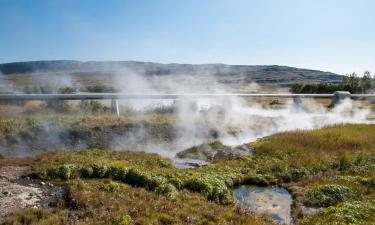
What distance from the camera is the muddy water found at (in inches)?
481

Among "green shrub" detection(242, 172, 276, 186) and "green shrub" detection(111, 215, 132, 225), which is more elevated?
"green shrub" detection(111, 215, 132, 225)

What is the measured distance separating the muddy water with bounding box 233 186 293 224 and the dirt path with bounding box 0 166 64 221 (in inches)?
224

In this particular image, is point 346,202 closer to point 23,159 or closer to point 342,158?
point 342,158

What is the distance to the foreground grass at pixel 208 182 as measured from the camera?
411 inches

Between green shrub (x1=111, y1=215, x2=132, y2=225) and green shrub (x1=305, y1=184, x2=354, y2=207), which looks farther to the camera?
green shrub (x1=305, y1=184, x2=354, y2=207)

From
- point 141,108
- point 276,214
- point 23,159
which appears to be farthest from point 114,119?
point 276,214

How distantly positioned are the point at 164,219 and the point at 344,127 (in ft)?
A: 64.9

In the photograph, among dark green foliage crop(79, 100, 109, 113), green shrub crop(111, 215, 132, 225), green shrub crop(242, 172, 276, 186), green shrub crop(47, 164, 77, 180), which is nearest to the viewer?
green shrub crop(111, 215, 132, 225)

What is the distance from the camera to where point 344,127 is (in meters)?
26.6

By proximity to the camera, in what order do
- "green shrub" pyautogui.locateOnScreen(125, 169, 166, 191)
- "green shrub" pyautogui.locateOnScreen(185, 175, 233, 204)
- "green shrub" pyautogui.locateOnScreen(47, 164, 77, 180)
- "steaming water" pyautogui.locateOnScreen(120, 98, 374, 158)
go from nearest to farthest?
"green shrub" pyautogui.locateOnScreen(185, 175, 233, 204), "green shrub" pyautogui.locateOnScreen(125, 169, 166, 191), "green shrub" pyautogui.locateOnScreen(47, 164, 77, 180), "steaming water" pyautogui.locateOnScreen(120, 98, 374, 158)

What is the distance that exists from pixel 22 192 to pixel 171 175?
189 inches

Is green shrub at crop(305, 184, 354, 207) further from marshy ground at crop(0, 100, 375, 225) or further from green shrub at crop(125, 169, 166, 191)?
green shrub at crop(125, 169, 166, 191)

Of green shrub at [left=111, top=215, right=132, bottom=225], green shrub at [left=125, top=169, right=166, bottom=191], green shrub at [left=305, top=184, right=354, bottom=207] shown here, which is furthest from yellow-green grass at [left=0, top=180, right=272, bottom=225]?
green shrub at [left=305, top=184, right=354, bottom=207]

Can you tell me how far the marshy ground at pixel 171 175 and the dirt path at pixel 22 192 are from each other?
0.11 m
